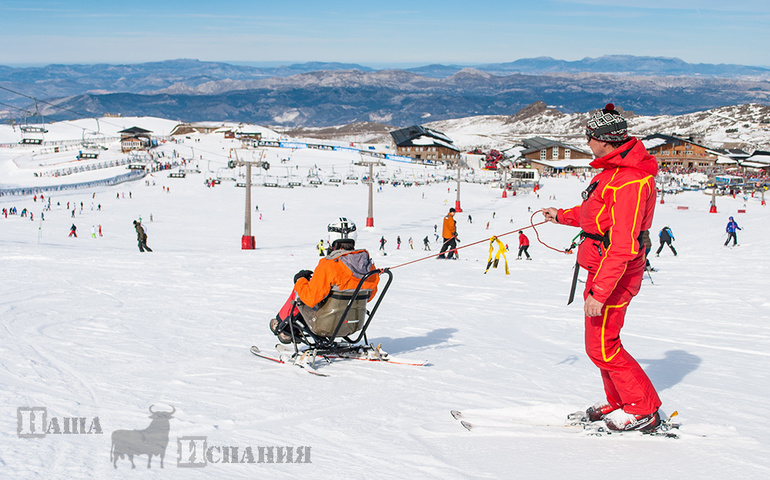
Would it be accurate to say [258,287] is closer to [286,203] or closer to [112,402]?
[112,402]

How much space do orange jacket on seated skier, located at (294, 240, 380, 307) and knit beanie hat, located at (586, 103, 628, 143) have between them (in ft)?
6.76

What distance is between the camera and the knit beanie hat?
3.59 m

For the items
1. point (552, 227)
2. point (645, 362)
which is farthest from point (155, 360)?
point (552, 227)

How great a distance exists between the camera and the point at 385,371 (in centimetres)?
522

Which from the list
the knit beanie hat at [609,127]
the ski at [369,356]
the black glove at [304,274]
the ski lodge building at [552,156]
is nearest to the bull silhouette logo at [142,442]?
the black glove at [304,274]

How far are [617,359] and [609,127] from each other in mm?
1312

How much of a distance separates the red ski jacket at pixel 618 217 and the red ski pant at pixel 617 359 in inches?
6.0

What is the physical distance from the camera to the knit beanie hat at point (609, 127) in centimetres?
359

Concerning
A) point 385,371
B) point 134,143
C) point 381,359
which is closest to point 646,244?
point 381,359

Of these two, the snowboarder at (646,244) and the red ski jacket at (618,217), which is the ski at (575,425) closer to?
the red ski jacket at (618,217)

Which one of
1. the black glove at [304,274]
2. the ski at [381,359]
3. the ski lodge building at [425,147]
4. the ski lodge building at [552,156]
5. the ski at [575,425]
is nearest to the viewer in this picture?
the ski at [575,425]

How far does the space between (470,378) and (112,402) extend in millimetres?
2640

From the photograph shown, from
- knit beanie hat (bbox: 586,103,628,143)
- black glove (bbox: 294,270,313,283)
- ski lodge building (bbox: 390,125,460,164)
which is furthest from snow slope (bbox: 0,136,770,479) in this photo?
ski lodge building (bbox: 390,125,460,164)

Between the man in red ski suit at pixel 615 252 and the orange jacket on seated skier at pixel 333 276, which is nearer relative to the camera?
the man in red ski suit at pixel 615 252
